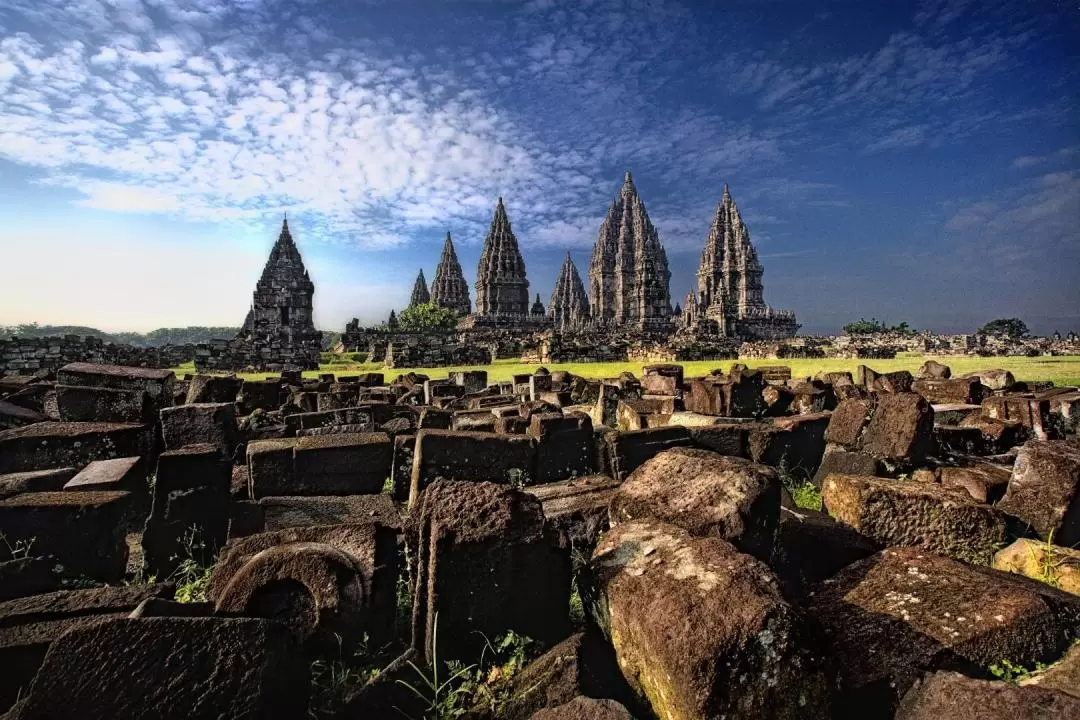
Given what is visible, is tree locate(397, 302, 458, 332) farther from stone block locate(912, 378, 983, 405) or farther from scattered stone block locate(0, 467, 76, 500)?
scattered stone block locate(0, 467, 76, 500)

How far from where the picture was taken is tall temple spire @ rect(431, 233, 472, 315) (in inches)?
2640

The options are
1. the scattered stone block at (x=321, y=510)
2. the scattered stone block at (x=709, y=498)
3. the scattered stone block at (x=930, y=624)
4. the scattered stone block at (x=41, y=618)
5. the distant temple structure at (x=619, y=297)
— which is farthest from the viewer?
the distant temple structure at (x=619, y=297)

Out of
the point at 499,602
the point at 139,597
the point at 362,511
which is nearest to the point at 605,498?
the point at 499,602

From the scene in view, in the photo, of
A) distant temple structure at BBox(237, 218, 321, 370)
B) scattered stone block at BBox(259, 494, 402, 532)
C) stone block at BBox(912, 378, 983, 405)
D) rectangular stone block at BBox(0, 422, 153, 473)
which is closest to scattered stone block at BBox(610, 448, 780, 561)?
scattered stone block at BBox(259, 494, 402, 532)

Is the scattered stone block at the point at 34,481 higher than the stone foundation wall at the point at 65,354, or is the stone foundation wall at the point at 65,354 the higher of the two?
the stone foundation wall at the point at 65,354

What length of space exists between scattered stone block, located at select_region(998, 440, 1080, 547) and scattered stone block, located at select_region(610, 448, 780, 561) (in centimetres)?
188

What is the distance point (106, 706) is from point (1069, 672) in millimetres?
2961

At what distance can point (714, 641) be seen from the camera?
1.72m

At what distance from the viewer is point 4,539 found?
299cm

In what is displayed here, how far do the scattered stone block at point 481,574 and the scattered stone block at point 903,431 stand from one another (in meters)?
3.35

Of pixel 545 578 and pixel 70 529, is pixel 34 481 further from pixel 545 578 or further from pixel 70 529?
pixel 545 578

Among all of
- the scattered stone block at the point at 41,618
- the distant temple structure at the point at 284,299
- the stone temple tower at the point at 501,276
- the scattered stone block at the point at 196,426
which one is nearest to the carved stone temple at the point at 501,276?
the stone temple tower at the point at 501,276

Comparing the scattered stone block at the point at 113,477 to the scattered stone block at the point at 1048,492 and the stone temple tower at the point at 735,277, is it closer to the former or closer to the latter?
the scattered stone block at the point at 1048,492

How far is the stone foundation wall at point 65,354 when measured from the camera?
21156 millimetres
